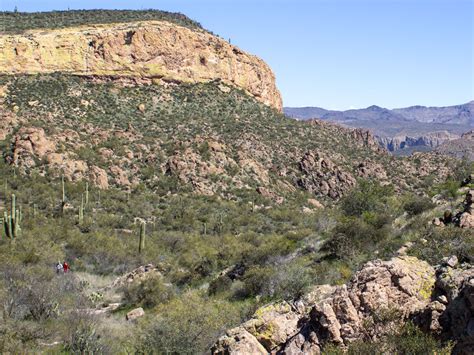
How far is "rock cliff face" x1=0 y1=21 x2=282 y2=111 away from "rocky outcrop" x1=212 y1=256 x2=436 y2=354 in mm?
55953

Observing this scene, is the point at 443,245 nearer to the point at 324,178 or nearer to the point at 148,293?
the point at 148,293

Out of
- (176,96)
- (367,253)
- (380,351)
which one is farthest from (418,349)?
(176,96)

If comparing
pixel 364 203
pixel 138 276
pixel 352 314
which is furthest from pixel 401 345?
pixel 364 203

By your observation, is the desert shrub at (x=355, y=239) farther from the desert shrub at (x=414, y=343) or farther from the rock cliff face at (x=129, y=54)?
the rock cliff face at (x=129, y=54)

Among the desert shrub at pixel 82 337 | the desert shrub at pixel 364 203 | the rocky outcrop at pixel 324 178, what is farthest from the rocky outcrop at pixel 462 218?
the rocky outcrop at pixel 324 178

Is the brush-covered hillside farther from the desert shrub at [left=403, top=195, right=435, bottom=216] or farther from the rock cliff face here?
the rock cliff face

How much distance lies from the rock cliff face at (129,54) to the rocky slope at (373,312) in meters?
56.0

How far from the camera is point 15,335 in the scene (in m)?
11.4

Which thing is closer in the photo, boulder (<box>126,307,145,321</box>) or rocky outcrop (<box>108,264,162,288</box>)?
boulder (<box>126,307,145,321</box>)

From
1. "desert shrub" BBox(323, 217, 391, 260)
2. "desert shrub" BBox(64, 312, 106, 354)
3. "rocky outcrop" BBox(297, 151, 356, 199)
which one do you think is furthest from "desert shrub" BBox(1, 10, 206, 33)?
"desert shrub" BBox(64, 312, 106, 354)

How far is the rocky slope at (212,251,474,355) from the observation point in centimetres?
743

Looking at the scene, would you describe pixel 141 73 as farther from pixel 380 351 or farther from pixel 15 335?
pixel 380 351

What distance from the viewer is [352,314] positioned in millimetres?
7852

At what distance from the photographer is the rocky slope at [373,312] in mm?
7426
